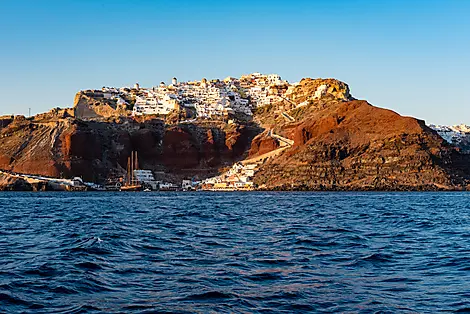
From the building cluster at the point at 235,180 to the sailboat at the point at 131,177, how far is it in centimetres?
1828

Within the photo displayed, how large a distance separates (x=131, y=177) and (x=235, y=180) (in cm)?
3009

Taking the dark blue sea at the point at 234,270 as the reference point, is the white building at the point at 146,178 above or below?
above

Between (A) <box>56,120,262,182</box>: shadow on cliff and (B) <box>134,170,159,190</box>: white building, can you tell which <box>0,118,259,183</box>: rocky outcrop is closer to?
(A) <box>56,120,262,182</box>: shadow on cliff

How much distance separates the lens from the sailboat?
479ft

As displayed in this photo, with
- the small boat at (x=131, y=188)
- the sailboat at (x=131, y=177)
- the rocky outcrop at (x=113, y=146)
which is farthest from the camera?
the rocky outcrop at (x=113, y=146)

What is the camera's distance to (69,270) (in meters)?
18.2

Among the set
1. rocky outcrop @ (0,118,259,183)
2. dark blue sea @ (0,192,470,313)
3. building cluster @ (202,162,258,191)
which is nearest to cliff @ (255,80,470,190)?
building cluster @ (202,162,258,191)

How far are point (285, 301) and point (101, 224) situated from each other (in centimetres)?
2355

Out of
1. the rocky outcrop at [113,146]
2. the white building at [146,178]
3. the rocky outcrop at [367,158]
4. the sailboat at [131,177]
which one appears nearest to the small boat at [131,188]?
the sailboat at [131,177]

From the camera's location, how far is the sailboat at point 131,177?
14600 cm

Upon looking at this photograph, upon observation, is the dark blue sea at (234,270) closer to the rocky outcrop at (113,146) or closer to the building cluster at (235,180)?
the building cluster at (235,180)

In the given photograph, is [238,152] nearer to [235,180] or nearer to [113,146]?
[235,180]

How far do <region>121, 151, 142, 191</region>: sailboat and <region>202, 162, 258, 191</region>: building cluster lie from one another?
18.3m

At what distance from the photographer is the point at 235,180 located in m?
151
